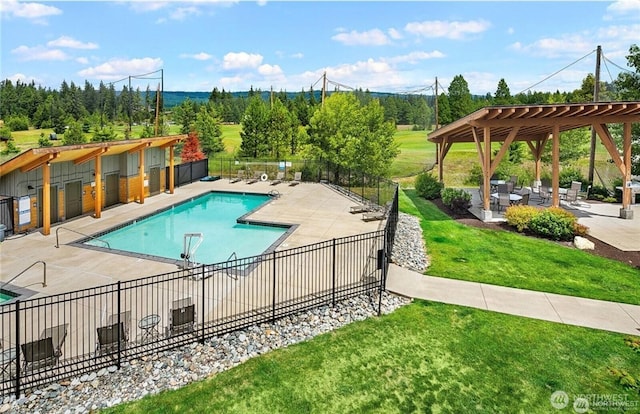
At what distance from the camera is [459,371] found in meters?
7.09

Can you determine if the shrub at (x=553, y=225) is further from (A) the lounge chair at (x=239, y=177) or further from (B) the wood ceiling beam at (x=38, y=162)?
(A) the lounge chair at (x=239, y=177)

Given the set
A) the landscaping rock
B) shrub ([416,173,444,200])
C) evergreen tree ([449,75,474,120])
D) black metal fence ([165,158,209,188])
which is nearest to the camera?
the landscaping rock

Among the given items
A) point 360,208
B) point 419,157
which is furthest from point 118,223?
point 419,157

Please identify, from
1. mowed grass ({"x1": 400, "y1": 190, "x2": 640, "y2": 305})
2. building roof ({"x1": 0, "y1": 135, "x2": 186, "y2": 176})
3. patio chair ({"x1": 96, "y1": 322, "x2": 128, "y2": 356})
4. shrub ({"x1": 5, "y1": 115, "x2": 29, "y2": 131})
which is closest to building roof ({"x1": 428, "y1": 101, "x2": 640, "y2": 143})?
mowed grass ({"x1": 400, "y1": 190, "x2": 640, "y2": 305})

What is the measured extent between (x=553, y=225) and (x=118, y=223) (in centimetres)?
1717

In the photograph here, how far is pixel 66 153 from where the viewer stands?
51.8ft

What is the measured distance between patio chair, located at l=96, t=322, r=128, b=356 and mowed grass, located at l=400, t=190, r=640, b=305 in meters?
7.97

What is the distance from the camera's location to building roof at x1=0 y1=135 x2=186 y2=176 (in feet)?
46.9

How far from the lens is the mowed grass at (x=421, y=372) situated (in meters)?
6.28

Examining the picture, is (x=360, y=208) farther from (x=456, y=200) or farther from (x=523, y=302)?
(x=523, y=302)

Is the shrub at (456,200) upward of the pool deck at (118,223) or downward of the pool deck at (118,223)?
upward

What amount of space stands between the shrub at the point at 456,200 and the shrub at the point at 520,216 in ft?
10.0

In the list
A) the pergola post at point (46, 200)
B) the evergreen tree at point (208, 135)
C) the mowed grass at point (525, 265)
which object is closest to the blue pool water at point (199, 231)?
the pergola post at point (46, 200)

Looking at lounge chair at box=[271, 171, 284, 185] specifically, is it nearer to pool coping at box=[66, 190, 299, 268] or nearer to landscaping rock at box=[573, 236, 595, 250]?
pool coping at box=[66, 190, 299, 268]
